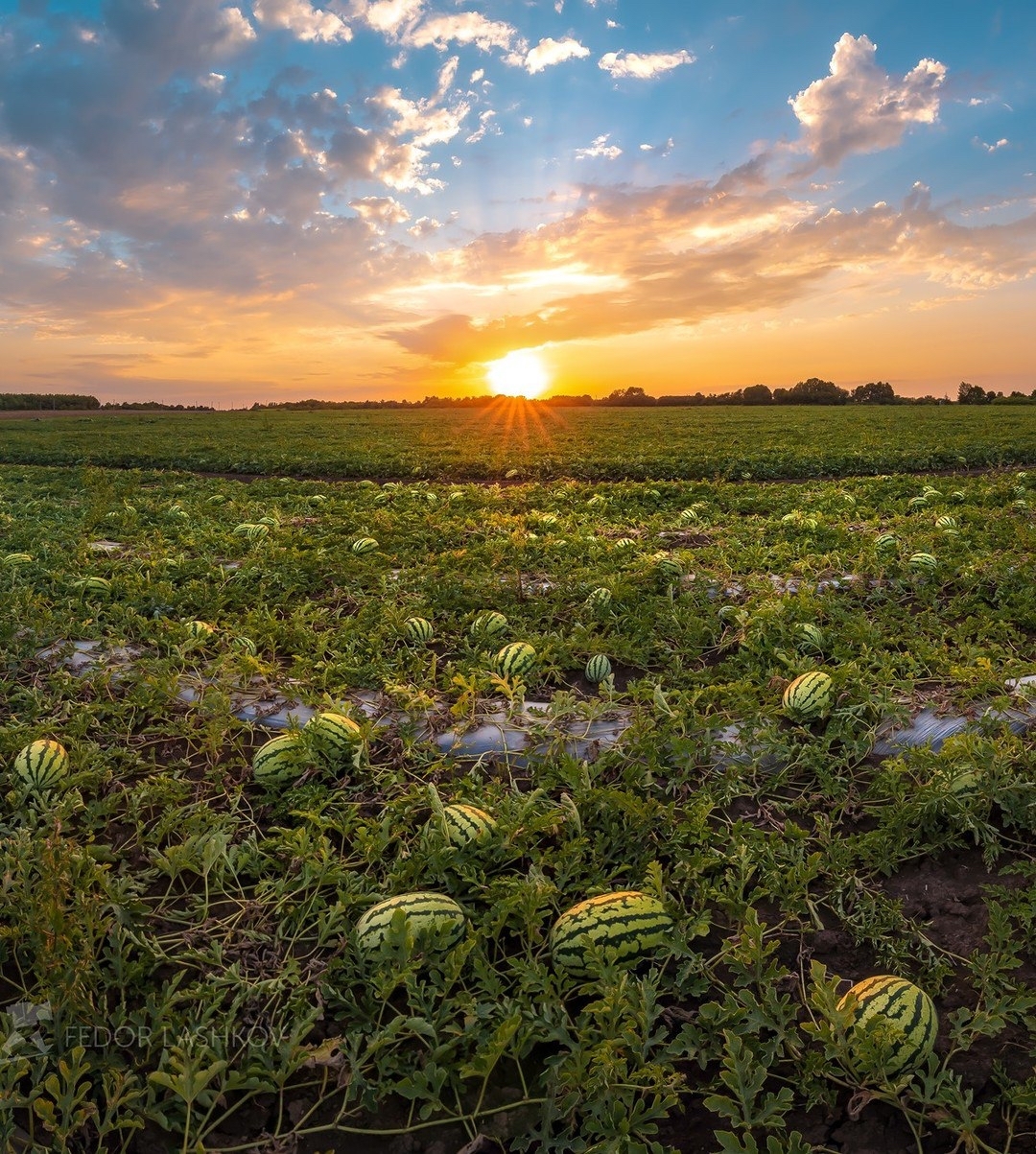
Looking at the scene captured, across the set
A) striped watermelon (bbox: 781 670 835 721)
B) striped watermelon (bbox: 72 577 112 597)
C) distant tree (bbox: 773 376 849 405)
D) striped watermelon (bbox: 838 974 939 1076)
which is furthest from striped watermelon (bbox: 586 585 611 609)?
distant tree (bbox: 773 376 849 405)

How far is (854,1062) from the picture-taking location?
2002 mm

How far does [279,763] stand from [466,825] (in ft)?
3.70

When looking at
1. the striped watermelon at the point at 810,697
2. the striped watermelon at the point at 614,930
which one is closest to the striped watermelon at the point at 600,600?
the striped watermelon at the point at 810,697

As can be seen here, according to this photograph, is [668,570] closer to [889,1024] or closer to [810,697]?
[810,697]

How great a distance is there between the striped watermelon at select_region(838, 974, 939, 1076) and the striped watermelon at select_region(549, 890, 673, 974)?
58 cm

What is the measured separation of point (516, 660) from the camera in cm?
461

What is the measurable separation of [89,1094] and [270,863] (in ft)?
3.24

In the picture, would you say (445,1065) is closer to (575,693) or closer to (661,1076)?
(661,1076)

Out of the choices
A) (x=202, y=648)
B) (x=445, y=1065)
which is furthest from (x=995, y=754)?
(x=202, y=648)

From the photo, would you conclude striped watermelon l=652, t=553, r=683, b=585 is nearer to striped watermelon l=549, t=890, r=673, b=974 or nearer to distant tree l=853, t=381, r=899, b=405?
striped watermelon l=549, t=890, r=673, b=974

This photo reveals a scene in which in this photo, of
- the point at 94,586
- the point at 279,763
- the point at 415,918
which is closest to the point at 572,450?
the point at 94,586

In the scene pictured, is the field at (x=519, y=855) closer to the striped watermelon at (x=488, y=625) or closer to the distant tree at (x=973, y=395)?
the striped watermelon at (x=488, y=625)

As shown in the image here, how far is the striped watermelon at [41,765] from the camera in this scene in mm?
3365

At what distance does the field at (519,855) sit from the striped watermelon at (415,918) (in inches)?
1.2
